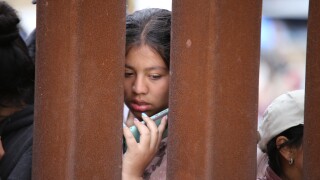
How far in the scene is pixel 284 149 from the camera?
2.76 metres

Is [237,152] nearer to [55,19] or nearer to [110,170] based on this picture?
[110,170]

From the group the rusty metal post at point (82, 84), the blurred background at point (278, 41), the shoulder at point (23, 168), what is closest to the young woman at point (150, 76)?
the shoulder at point (23, 168)

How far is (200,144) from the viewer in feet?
5.70

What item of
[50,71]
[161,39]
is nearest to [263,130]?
[161,39]

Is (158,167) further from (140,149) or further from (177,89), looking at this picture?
(177,89)

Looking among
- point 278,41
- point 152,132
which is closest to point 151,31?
point 152,132

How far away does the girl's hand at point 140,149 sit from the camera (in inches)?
88.4

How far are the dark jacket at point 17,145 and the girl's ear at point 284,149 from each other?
0.98 meters

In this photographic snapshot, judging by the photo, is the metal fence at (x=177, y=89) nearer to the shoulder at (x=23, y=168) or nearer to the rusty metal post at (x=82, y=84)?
the rusty metal post at (x=82, y=84)

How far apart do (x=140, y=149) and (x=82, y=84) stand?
548mm

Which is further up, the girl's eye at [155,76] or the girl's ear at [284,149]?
the girl's eye at [155,76]

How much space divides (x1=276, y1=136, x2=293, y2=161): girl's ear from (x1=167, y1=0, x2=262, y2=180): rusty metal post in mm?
988

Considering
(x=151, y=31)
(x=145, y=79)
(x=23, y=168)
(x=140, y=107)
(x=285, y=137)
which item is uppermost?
(x=151, y=31)

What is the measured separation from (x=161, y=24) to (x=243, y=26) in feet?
3.22
